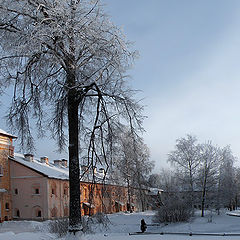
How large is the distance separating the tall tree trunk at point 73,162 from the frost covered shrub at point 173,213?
25305mm

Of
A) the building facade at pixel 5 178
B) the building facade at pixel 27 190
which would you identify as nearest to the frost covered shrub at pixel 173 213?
the building facade at pixel 27 190

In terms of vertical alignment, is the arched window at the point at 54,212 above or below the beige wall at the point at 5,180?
below

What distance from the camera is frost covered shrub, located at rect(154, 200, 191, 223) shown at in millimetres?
33438

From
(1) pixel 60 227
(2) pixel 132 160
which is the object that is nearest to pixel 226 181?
(1) pixel 60 227

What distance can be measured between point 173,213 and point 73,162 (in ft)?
83.9

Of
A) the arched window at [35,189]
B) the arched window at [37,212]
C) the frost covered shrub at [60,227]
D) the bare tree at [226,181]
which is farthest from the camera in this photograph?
the bare tree at [226,181]

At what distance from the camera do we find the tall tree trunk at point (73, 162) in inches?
383

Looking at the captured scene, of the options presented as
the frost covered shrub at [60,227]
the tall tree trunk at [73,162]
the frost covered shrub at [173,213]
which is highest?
the tall tree trunk at [73,162]

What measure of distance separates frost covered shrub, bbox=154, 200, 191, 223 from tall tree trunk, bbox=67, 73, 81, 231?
83.0 feet

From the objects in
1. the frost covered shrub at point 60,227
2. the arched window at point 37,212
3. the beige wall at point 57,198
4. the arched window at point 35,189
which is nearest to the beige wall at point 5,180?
the arched window at point 37,212

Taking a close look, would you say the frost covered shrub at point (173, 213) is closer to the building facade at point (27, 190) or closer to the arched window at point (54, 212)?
the building facade at point (27, 190)

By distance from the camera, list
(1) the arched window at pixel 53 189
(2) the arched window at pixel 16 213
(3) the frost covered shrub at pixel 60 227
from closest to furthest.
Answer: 1. (3) the frost covered shrub at pixel 60 227
2. (2) the arched window at pixel 16 213
3. (1) the arched window at pixel 53 189

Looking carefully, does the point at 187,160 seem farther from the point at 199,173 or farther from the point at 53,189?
the point at 53,189

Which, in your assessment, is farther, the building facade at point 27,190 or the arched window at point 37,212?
the arched window at point 37,212
